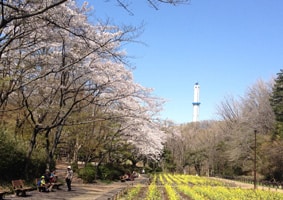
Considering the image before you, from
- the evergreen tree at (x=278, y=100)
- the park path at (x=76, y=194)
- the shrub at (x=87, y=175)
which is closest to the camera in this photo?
the park path at (x=76, y=194)

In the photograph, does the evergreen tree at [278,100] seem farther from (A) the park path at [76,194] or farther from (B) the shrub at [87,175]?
(A) the park path at [76,194]

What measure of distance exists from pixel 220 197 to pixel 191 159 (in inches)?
1880

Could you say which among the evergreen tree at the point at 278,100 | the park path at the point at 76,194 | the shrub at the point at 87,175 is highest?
the evergreen tree at the point at 278,100

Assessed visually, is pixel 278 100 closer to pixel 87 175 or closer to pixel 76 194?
pixel 87 175

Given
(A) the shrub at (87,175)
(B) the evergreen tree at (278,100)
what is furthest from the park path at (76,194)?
(B) the evergreen tree at (278,100)

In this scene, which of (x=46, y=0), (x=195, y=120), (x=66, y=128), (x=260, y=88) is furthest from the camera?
(x=195, y=120)

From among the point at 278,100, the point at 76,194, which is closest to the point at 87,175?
Answer: the point at 76,194

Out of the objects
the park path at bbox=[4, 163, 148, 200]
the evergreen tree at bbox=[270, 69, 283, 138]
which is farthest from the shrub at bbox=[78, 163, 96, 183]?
the evergreen tree at bbox=[270, 69, 283, 138]

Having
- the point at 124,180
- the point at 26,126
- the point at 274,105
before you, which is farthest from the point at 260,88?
the point at 26,126

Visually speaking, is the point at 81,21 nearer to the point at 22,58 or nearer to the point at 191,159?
the point at 22,58

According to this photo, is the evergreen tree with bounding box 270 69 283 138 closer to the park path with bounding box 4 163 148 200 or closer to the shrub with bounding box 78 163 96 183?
the shrub with bounding box 78 163 96 183

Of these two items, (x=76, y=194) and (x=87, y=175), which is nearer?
(x=76, y=194)

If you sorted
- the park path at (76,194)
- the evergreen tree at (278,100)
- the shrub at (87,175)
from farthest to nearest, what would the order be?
the evergreen tree at (278,100) < the shrub at (87,175) < the park path at (76,194)

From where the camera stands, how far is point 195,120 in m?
88.1
